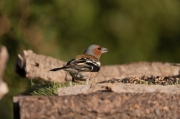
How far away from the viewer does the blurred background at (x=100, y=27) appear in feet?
43.9

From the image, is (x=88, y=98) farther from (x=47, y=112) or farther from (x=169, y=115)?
(x=169, y=115)

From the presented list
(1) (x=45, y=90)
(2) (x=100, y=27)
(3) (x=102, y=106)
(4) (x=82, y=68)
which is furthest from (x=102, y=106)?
(2) (x=100, y=27)

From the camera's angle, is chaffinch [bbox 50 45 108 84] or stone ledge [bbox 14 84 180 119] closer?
stone ledge [bbox 14 84 180 119]

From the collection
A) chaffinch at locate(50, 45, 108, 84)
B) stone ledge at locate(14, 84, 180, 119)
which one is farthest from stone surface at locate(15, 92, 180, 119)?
chaffinch at locate(50, 45, 108, 84)

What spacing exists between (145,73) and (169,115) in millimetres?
3827

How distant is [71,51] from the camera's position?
13.5m

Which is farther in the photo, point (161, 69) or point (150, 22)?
point (150, 22)

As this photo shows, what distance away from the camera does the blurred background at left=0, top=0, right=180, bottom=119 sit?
13.4 metres

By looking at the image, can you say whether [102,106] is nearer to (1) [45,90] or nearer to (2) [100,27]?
(1) [45,90]

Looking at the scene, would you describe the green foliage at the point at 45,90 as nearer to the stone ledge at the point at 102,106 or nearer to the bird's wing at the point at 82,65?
the bird's wing at the point at 82,65

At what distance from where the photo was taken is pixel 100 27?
45.3ft

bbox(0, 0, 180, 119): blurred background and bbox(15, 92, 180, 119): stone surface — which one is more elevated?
bbox(0, 0, 180, 119): blurred background

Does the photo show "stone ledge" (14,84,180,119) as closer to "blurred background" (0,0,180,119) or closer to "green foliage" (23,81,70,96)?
"green foliage" (23,81,70,96)

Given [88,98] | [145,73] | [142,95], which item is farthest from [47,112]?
[145,73]
